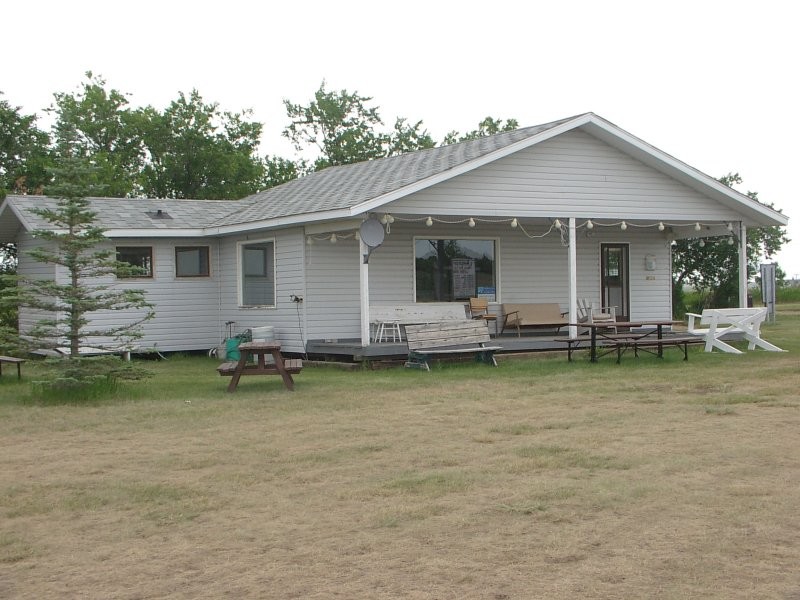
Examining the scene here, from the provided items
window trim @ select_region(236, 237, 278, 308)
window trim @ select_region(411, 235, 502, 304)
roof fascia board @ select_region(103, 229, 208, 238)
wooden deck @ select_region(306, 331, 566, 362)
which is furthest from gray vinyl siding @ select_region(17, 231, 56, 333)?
window trim @ select_region(411, 235, 502, 304)

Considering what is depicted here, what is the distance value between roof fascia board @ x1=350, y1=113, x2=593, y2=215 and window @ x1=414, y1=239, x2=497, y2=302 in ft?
8.54

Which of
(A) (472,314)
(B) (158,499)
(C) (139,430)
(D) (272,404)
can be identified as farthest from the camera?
(A) (472,314)

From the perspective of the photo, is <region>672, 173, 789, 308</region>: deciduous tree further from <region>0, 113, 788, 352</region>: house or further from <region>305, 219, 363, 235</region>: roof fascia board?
<region>305, 219, 363, 235</region>: roof fascia board

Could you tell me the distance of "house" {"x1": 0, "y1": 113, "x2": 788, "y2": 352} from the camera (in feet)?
56.0

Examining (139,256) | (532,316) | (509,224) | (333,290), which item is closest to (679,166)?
(509,224)

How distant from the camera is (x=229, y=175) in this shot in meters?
38.3

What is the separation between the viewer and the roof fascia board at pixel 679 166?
17.8 m

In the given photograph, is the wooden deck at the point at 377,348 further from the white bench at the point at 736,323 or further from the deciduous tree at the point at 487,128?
the deciduous tree at the point at 487,128

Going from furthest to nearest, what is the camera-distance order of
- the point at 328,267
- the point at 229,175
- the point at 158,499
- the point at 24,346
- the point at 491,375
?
the point at 229,175, the point at 328,267, the point at 491,375, the point at 24,346, the point at 158,499

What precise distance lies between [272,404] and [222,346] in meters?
8.23

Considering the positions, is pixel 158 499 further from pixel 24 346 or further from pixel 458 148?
pixel 458 148

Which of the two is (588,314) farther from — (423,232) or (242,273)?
(242,273)

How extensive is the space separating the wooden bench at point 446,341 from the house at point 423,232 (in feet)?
3.52

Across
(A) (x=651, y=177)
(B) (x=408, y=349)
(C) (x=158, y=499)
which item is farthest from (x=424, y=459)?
(A) (x=651, y=177)
